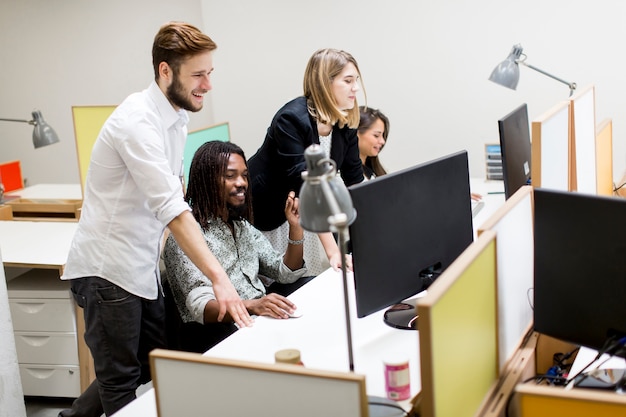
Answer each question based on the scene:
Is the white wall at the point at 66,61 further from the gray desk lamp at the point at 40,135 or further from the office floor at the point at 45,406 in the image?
the office floor at the point at 45,406

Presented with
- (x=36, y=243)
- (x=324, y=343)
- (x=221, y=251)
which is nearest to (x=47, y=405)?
(x=36, y=243)

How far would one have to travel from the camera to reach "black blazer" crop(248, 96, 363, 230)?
273 cm

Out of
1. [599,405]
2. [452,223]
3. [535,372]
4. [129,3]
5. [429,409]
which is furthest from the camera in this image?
[129,3]

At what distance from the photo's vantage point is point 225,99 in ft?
16.1

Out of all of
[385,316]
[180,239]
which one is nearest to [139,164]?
[180,239]

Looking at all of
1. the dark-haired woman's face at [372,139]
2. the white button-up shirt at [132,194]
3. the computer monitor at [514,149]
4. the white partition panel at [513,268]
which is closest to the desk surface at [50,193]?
the dark-haired woman's face at [372,139]

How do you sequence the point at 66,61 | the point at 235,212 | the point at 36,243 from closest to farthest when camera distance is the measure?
1. the point at 235,212
2. the point at 36,243
3. the point at 66,61

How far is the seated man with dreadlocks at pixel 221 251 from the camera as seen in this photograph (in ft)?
7.91

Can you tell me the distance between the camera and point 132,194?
222cm

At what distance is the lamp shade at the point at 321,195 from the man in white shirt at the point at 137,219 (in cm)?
79

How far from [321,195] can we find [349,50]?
11.0 feet

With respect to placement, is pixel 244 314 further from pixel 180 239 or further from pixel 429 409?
pixel 429 409

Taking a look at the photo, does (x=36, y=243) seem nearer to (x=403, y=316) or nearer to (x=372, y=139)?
(x=372, y=139)

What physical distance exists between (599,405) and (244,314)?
119 centimetres
